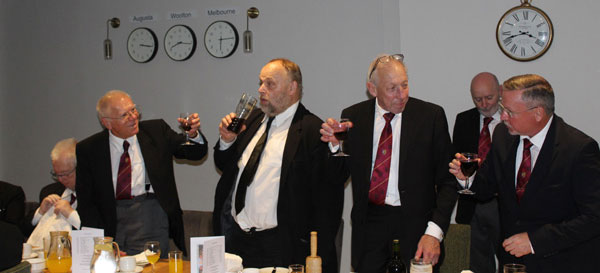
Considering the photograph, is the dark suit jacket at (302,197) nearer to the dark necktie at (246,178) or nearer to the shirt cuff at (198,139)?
the dark necktie at (246,178)

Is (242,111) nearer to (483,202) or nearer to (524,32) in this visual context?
(483,202)

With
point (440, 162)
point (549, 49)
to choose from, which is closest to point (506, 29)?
point (549, 49)

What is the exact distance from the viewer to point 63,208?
407 cm

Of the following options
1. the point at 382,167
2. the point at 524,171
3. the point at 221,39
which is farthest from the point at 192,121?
the point at 221,39

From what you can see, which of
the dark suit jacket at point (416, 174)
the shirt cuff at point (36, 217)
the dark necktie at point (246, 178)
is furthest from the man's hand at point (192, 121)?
the shirt cuff at point (36, 217)

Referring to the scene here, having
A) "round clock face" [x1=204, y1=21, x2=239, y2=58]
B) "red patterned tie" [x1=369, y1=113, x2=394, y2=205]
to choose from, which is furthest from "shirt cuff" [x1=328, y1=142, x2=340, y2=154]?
"round clock face" [x1=204, y1=21, x2=239, y2=58]

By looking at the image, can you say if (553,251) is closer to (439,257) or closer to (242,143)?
(439,257)

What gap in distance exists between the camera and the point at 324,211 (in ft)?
12.1

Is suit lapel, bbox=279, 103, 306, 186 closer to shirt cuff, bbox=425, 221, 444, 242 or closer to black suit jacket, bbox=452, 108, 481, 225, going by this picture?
shirt cuff, bbox=425, 221, 444, 242

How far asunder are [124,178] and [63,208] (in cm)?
48

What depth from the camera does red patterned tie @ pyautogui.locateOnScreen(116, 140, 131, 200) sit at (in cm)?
404

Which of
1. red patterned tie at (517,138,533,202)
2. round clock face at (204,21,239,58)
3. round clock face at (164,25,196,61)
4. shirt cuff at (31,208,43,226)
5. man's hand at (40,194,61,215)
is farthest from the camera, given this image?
round clock face at (164,25,196,61)

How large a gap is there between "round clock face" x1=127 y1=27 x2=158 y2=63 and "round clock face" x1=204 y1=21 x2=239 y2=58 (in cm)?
68

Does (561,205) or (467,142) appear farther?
(467,142)
